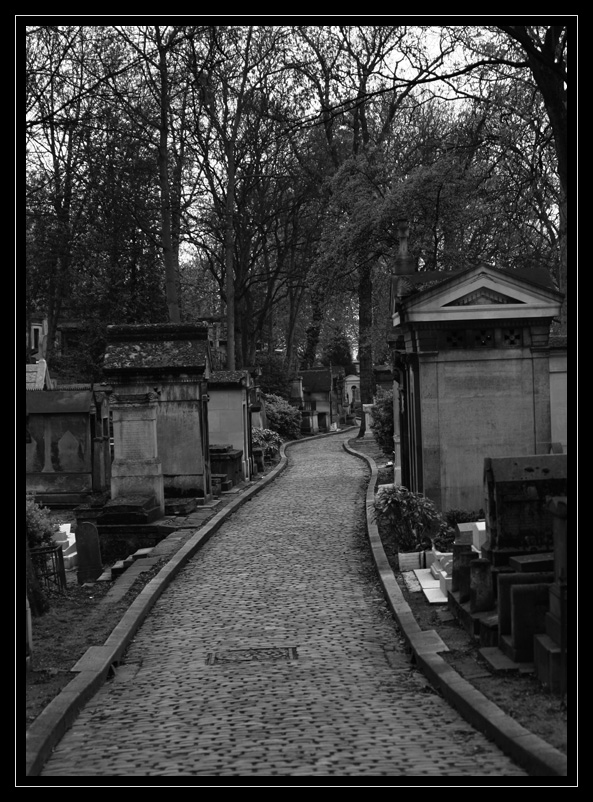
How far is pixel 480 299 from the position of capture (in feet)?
43.7

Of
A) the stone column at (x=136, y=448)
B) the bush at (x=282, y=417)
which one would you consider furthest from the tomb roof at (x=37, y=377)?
the bush at (x=282, y=417)

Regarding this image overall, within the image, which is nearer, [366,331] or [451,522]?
[451,522]

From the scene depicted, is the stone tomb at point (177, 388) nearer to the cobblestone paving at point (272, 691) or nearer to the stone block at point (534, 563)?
the cobblestone paving at point (272, 691)

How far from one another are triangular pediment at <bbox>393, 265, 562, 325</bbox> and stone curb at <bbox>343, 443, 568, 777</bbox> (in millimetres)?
4254

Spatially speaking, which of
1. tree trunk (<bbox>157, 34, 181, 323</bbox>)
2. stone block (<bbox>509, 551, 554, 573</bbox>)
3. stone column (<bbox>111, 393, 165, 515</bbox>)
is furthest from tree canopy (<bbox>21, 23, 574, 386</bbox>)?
stone block (<bbox>509, 551, 554, 573</bbox>)

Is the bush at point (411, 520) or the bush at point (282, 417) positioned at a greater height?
the bush at point (282, 417)

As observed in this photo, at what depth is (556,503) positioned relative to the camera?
625 centimetres

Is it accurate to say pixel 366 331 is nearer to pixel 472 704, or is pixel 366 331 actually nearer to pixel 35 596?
pixel 35 596

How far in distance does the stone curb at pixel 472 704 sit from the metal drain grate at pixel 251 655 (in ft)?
3.40

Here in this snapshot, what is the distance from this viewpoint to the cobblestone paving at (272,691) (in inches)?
213

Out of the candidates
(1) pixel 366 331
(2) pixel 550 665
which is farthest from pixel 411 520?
(1) pixel 366 331

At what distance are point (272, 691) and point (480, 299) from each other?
25.0ft

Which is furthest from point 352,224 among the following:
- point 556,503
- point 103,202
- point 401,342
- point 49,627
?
point 556,503

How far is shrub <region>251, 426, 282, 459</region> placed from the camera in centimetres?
2855
